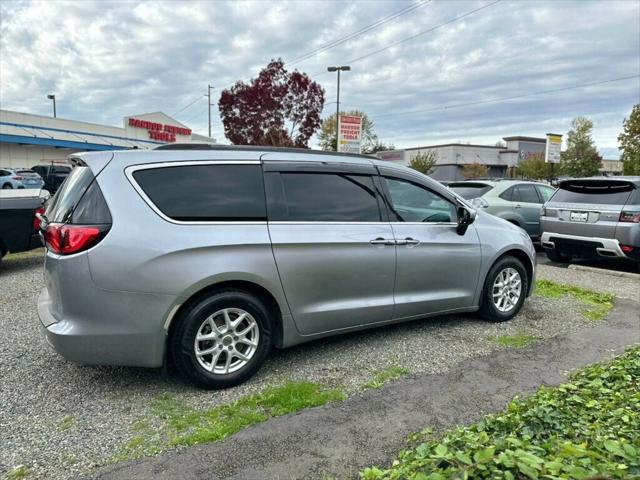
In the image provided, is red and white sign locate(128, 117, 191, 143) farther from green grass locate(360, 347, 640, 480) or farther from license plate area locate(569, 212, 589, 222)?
green grass locate(360, 347, 640, 480)

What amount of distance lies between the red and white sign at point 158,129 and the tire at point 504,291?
3956 centimetres

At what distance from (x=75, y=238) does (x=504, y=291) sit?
Result: 13.8 feet

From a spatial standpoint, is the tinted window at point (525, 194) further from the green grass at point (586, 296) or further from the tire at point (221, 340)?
the tire at point (221, 340)

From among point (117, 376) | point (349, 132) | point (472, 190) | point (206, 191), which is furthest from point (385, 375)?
point (349, 132)

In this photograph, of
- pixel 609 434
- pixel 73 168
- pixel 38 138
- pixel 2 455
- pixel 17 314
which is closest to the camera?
pixel 609 434

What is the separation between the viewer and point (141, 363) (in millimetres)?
3174

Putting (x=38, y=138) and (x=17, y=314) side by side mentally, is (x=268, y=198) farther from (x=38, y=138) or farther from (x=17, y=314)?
(x=38, y=138)

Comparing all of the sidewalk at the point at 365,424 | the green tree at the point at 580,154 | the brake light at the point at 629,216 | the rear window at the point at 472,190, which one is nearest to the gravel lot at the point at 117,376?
the sidewalk at the point at 365,424

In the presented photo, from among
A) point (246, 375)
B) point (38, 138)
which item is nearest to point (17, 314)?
point (246, 375)

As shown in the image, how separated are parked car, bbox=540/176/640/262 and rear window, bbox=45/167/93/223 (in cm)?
756

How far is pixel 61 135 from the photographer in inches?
1345

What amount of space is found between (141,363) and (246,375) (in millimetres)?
755

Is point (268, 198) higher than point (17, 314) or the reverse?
higher

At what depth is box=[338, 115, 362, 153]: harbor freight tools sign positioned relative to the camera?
18656 millimetres
